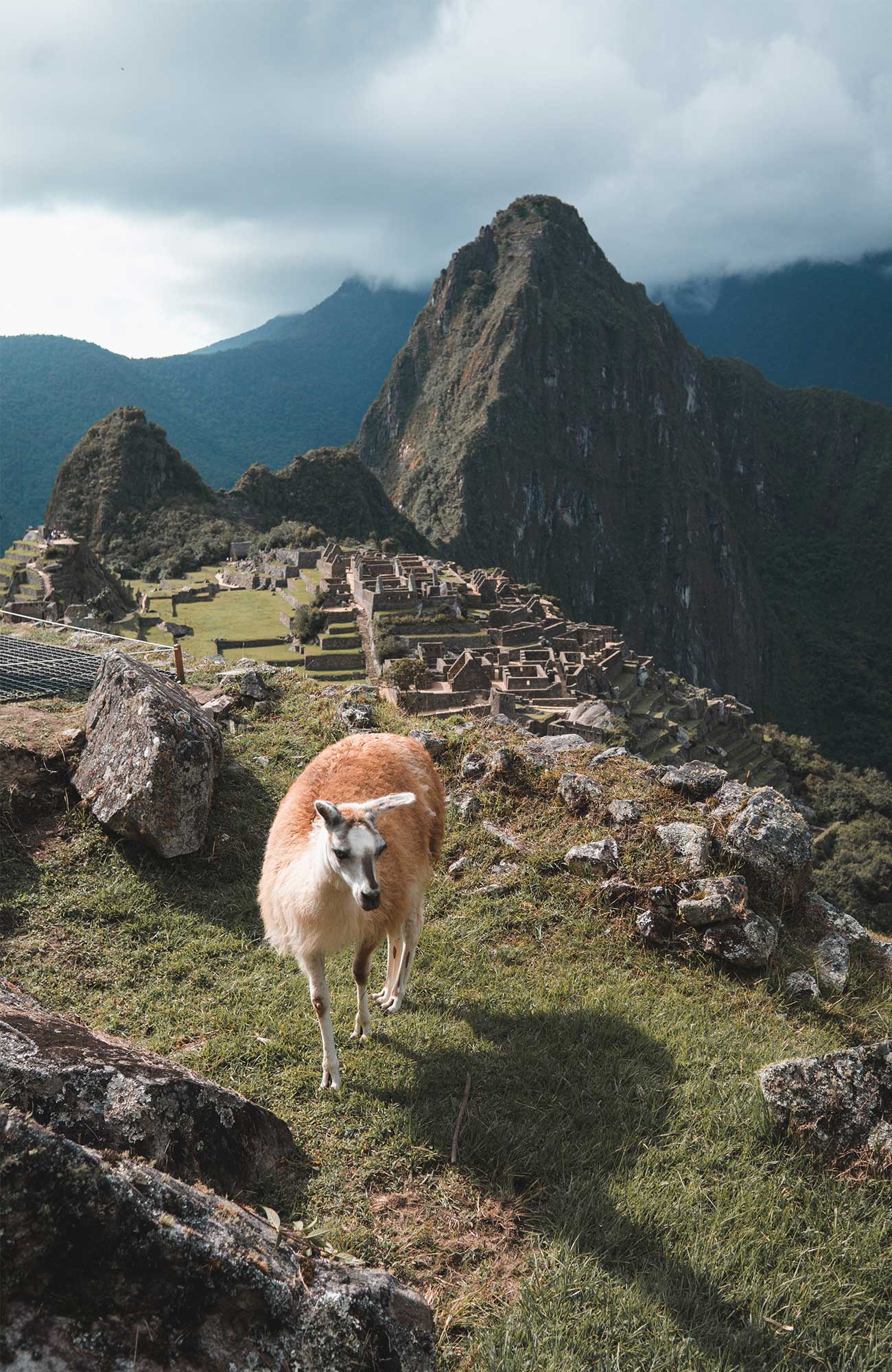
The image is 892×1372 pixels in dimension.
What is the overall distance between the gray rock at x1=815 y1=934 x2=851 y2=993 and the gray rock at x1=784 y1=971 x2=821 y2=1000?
0.11 metres

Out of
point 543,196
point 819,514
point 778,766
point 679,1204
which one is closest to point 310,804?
point 679,1204

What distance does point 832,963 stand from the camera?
13.2 feet

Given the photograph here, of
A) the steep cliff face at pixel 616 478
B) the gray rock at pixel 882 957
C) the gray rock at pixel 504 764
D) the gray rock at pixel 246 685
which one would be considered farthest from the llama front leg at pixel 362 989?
the steep cliff face at pixel 616 478

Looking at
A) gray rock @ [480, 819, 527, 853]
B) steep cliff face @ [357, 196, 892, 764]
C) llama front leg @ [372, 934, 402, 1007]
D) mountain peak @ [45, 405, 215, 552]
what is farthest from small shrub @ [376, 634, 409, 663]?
steep cliff face @ [357, 196, 892, 764]

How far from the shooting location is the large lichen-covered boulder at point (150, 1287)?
52.2 inches

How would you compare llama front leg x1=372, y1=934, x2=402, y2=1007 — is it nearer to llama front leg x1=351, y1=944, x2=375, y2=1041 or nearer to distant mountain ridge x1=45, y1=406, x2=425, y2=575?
llama front leg x1=351, y1=944, x2=375, y2=1041

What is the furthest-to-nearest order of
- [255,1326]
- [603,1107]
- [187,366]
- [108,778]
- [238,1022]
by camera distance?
[187,366] < [108,778] < [238,1022] < [603,1107] < [255,1326]

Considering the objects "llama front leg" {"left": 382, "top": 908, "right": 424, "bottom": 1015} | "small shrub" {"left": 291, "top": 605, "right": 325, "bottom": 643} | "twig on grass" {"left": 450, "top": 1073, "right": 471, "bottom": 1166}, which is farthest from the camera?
"small shrub" {"left": 291, "top": 605, "right": 325, "bottom": 643}

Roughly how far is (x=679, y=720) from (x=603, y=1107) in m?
33.5

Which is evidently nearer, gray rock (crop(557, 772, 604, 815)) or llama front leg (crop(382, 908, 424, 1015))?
llama front leg (crop(382, 908, 424, 1015))

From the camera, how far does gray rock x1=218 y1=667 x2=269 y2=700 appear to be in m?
6.95

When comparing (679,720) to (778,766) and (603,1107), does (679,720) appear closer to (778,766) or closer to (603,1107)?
(778,766)

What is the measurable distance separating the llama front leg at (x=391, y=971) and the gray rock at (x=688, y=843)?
179 centimetres

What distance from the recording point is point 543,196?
145m
